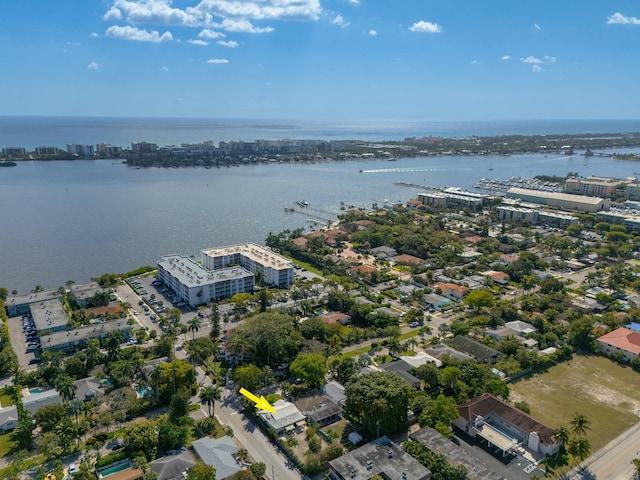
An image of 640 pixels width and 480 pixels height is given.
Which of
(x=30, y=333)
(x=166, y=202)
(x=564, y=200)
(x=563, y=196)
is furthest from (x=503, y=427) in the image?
(x=563, y=196)

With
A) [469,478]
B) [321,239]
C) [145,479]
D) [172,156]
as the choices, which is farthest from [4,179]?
[469,478]

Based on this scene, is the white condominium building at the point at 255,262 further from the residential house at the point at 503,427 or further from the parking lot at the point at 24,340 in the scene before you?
the residential house at the point at 503,427

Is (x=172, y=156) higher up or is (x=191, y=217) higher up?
(x=172, y=156)

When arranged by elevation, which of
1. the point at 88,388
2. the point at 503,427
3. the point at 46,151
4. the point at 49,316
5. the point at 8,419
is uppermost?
the point at 46,151

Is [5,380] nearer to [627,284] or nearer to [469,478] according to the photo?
[469,478]

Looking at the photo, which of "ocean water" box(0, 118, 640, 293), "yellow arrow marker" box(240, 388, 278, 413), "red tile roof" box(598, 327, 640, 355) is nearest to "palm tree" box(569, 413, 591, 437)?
"red tile roof" box(598, 327, 640, 355)

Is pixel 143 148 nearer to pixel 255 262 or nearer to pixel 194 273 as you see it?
pixel 255 262
